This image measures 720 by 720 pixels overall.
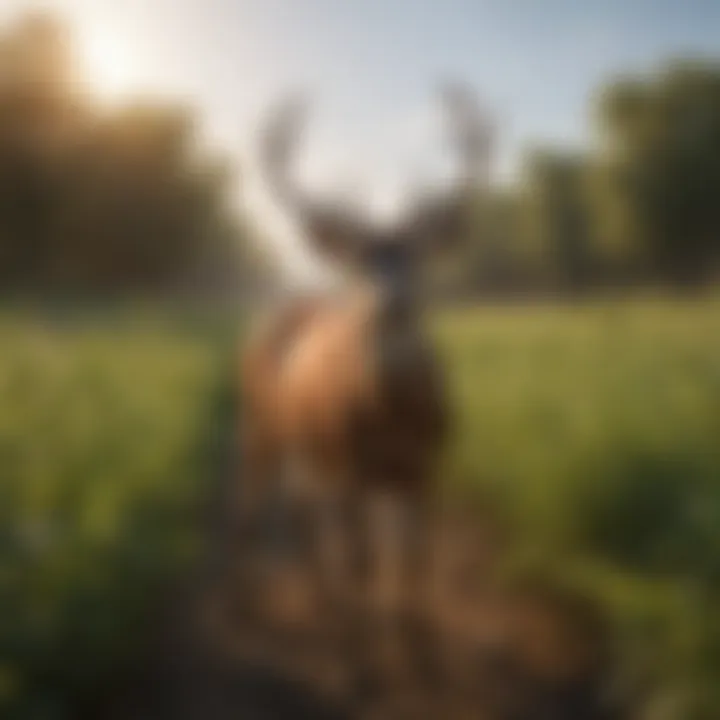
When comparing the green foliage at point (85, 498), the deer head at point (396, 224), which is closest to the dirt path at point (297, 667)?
the green foliage at point (85, 498)

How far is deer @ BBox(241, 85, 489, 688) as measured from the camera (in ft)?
3.75

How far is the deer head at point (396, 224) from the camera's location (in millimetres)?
1119

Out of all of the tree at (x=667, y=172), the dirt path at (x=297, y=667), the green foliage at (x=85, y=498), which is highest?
the tree at (x=667, y=172)

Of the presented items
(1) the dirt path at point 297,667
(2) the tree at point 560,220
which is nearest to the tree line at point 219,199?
(2) the tree at point 560,220

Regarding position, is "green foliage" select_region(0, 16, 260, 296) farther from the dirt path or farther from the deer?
the dirt path

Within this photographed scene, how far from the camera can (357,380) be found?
1.43 m

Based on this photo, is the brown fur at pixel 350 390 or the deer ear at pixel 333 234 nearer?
Answer: the deer ear at pixel 333 234

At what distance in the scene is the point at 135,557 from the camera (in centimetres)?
130

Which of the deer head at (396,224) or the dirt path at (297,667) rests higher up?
the deer head at (396,224)

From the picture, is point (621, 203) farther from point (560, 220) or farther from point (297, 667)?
point (297, 667)

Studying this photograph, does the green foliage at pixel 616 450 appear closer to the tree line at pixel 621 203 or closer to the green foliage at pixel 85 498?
the tree line at pixel 621 203

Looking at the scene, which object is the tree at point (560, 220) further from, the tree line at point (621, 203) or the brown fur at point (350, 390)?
the brown fur at point (350, 390)

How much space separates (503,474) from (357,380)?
232 millimetres

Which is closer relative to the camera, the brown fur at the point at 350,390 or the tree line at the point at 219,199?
the tree line at the point at 219,199
